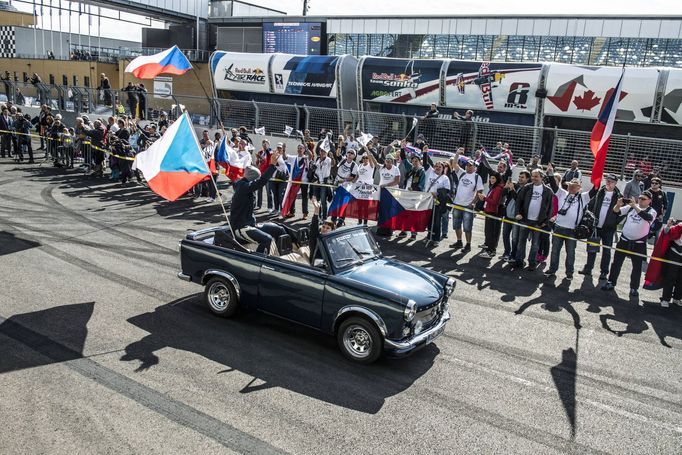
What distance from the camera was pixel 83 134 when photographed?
62.3 feet

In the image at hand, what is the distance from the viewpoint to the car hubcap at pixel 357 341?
681 centimetres

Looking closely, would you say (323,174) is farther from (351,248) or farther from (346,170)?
(351,248)

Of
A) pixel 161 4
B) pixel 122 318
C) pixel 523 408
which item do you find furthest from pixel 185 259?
pixel 161 4

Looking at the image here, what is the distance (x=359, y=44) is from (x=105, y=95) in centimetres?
1735

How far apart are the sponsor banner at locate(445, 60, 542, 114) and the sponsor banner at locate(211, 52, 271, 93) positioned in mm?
8347

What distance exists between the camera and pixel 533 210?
35.9 ft

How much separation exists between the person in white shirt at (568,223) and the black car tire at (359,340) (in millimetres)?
5589

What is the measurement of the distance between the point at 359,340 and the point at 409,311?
831 mm

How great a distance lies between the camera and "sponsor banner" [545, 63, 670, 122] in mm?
16312

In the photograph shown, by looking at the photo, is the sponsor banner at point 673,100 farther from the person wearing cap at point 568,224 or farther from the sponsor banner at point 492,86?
the person wearing cap at point 568,224

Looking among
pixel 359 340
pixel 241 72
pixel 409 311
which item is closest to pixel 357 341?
pixel 359 340

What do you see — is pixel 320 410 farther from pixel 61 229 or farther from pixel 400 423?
pixel 61 229

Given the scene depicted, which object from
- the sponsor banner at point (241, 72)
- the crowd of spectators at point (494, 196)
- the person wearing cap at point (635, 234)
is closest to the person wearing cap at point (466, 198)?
the crowd of spectators at point (494, 196)

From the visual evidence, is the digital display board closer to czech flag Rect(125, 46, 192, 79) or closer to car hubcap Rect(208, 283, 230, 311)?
czech flag Rect(125, 46, 192, 79)
